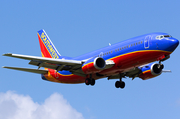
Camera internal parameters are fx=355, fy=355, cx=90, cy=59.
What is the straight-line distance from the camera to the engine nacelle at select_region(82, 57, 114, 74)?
124 ft

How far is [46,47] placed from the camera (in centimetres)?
5047

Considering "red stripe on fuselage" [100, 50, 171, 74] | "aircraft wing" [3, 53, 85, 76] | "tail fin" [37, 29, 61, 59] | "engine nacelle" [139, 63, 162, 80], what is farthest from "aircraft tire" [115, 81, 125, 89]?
"tail fin" [37, 29, 61, 59]

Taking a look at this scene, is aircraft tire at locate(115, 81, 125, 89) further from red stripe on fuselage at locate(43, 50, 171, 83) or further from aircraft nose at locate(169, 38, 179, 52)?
aircraft nose at locate(169, 38, 179, 52)

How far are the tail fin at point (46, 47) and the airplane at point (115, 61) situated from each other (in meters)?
3.59

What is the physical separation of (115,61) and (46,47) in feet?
50.5

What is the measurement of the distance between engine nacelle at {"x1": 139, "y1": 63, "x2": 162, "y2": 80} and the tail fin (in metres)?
11.7

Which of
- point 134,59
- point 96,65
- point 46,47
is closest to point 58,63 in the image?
point 96,65

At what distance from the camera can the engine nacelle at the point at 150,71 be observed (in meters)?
42.2

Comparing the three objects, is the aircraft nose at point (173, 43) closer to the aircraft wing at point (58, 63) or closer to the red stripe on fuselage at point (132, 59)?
the red stripe on fuselage at point (132, 59)

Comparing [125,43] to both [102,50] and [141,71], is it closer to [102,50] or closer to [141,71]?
[102,50]

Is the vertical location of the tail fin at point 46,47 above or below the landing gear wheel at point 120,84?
above

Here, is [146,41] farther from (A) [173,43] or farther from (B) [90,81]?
(B) [90,81]

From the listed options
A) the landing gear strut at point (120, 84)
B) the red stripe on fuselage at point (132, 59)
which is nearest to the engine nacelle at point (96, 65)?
the red stripe on fuselage at point (132, 59)

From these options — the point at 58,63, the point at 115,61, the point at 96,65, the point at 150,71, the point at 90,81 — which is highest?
the point at 150,71
